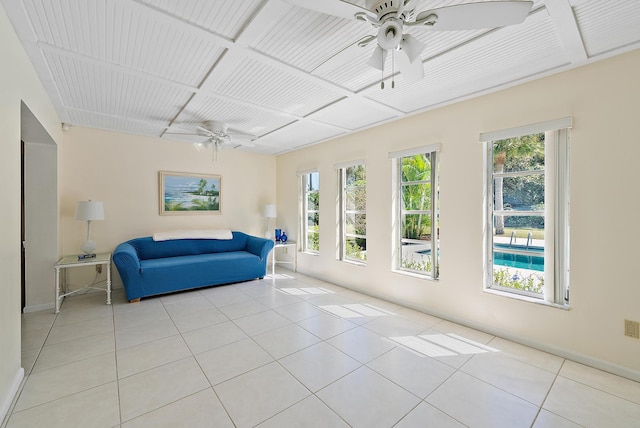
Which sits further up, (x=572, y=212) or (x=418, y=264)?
(x=572, y=212)

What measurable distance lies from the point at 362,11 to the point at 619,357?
317cm

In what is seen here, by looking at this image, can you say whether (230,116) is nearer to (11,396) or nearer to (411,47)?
Answer: (411,47)

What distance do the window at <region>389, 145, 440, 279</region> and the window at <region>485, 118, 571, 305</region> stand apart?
2.03 feet

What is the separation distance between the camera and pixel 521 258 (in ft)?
9.16

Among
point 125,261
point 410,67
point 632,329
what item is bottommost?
point 632,329

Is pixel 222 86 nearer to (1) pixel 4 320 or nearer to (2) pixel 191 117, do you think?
(2) pixel 191 117

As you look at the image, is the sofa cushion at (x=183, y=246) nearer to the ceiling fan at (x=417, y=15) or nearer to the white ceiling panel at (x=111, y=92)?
the white ceiling panel at (x=111, y=92)

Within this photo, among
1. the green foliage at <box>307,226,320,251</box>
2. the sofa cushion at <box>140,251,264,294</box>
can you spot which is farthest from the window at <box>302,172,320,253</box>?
the sofa cushion at <box>140,251,264,294</box>

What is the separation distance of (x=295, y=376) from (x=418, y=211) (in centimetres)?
251

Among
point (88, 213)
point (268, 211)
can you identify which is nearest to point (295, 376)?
point (88, 213)

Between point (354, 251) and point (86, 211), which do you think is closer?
point (86, 211)

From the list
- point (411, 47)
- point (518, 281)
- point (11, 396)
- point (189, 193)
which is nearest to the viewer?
point (411, 47)

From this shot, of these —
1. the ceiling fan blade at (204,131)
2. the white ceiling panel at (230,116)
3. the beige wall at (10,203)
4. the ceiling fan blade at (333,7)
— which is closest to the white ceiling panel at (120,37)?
the beige wall at (10,203)

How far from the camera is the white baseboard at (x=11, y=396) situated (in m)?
1.68
